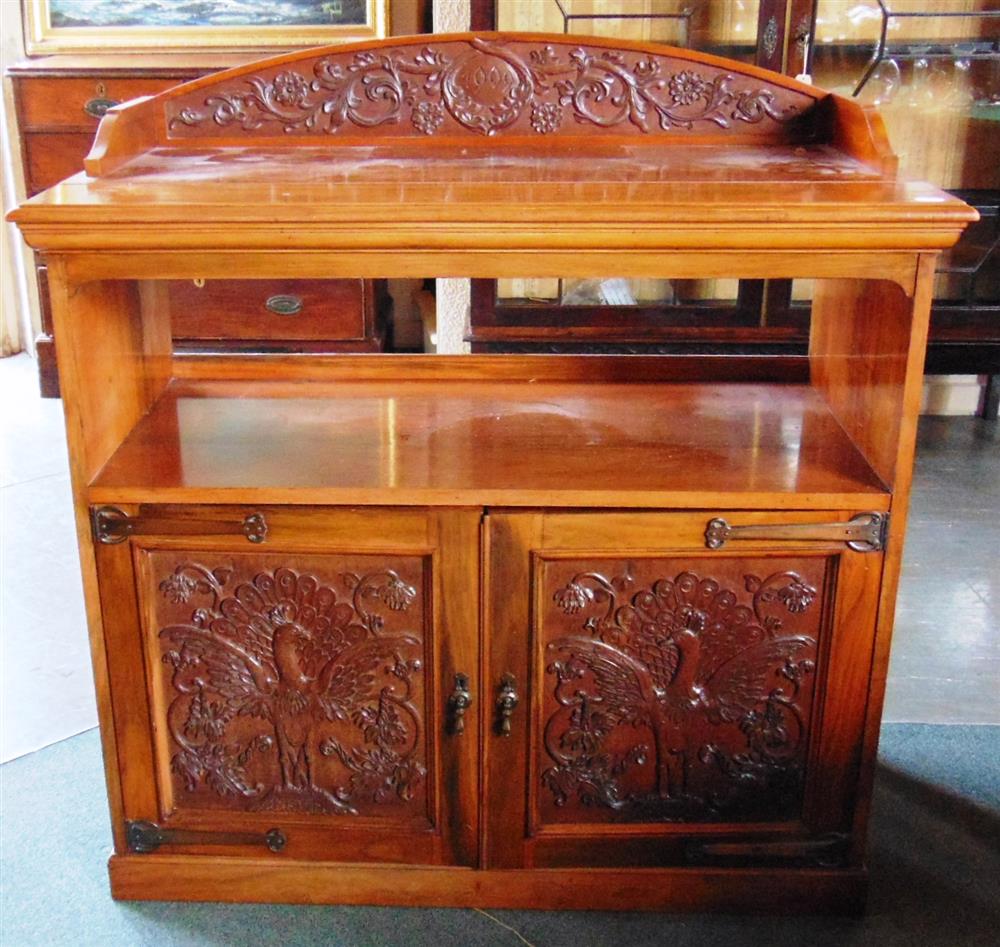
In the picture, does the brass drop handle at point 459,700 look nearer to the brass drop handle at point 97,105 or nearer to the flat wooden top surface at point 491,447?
the flat wooden top surface at point 491,447

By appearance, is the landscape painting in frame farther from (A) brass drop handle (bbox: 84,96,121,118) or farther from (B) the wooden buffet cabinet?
(B) the wooden buffet cabinet

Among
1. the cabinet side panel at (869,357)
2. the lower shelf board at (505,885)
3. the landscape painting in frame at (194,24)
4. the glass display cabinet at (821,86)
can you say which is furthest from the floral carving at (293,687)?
Answer: the landscape painting in frame at (194,24)

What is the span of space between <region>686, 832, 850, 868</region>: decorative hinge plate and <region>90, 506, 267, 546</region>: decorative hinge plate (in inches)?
28.0

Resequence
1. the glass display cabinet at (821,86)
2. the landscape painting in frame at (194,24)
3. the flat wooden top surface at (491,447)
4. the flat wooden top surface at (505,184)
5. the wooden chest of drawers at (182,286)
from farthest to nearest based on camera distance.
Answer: the landscape painting in frame at (194,24) → the wooden chest of drawers at (182,286) → the glass display cabinet at (821,86) → the flat wooden top surface at (491,447) → the flat wooden top surface at (505,184)

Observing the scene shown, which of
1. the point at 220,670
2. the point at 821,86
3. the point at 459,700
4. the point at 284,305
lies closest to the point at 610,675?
the point at 459,700

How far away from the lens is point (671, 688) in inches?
61.3

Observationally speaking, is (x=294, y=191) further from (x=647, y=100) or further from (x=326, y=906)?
(x=326, y=906)

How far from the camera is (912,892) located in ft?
5.65

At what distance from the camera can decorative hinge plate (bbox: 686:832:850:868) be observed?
63.7 inches

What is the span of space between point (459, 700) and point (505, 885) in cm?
30

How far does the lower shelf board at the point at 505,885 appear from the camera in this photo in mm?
1643

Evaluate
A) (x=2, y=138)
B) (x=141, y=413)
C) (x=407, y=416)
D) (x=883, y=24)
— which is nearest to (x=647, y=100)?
(x=407, y=416)

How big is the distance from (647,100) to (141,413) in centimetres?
81

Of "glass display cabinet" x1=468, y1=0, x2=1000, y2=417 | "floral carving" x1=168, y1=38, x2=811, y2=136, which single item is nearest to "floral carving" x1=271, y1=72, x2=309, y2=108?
"floral carving" x1=168, y1=38, x2=811, y2=136
